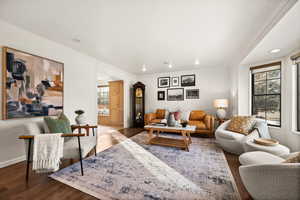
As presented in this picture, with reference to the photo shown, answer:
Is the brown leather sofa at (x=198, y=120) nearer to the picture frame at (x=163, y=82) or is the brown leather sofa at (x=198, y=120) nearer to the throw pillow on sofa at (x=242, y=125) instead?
the throw pillow on sofa at (x=242, y=125)

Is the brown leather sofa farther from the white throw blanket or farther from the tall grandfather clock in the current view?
the white throw blanket

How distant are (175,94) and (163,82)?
2.64ft

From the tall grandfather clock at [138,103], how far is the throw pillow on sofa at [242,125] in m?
3.48

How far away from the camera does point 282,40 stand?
81.4 inches

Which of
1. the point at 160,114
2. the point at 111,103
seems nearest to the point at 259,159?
the point at 160,114

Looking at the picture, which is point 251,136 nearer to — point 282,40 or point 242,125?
point 242,125

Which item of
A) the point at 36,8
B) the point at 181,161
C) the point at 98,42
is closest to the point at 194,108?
the point at 181,161

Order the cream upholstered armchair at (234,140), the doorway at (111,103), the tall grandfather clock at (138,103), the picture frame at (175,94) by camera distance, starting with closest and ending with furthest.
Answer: the cream upholstered armchair at (234,140) < the picture frame at (175,94) < the tall grandfather clock at (138,103) < the doorway at (111,103)

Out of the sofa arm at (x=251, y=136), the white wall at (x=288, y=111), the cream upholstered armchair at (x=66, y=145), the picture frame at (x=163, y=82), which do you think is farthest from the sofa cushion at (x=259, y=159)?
the picture frame at (x=163, y=82)

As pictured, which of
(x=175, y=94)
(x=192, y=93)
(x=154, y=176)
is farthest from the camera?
(x=175, y=94)

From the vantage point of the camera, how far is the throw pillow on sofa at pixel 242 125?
262 cm

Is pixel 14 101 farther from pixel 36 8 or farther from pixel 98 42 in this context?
pixel 98 42

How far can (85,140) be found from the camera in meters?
2.05

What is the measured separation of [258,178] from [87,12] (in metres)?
3.01
